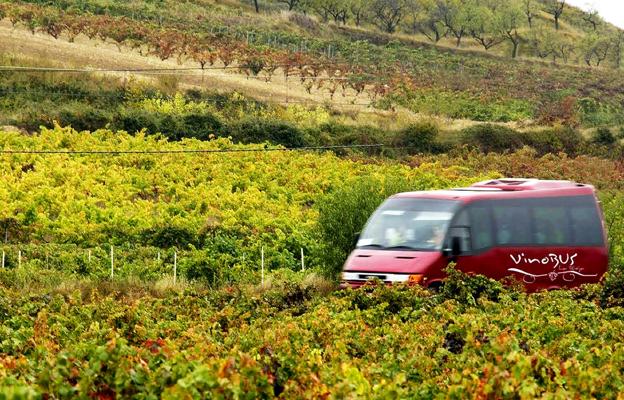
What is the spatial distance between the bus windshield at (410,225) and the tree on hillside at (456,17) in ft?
343

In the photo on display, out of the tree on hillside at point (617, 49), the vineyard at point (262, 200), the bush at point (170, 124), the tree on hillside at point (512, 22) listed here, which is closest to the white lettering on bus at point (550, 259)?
the vineyard at point (262, 200)

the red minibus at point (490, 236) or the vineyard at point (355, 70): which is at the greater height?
the vineyard at point (355, 70)

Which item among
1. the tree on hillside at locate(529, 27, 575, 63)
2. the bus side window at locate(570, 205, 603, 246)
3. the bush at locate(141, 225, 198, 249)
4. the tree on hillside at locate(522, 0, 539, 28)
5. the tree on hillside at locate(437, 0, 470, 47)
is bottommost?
the bush at locate(141, 225, 198, 249)

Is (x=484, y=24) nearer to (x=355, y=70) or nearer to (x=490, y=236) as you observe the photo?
(x=355, y=70)

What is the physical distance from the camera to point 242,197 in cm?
4825

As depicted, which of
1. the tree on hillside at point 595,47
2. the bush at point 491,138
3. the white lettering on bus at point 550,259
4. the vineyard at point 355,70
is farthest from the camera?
the tree on hillside at point 595,47

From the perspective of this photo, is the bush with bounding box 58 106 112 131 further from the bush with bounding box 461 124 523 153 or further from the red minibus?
the red minibus

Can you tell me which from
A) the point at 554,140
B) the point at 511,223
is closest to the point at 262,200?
the point at 511,223

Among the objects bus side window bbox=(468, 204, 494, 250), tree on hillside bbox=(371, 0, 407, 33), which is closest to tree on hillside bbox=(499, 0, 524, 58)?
tree on hillside bbox=(371, 0, 407, 33)

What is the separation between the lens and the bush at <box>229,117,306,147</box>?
57469mm

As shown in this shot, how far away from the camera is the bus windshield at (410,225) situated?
25156mm

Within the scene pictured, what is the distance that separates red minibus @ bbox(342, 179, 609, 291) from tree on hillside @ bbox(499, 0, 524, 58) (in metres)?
103

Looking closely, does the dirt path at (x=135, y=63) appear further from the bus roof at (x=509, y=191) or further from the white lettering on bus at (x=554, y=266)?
the white lettering on bus at (x=554, y=266)

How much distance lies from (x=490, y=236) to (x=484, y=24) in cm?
10700
